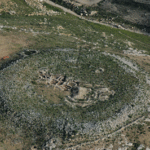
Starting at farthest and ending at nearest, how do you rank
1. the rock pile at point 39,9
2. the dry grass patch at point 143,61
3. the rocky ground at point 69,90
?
the rock pile at point 39,9 → the dry grass patch at point 143,61 → the rocky ground at point 69,90

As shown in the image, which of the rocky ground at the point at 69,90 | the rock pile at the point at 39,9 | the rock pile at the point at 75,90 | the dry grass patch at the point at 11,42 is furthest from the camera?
the rock pile at the point at 39,9

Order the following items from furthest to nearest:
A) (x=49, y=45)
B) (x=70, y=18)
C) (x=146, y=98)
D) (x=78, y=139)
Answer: (x=70, y=18) < (x=49, y=45) < (x=146, y=98) < (x=78, y=139)

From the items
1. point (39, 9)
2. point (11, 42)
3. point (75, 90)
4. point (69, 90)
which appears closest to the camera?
point (75, 90)

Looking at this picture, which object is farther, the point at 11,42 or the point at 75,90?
the point at 11,42

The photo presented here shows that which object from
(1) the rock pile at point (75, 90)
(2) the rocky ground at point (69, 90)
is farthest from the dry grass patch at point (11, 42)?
(1) the rock pile at point (75, 90)

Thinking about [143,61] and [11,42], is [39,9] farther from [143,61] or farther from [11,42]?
[143,61]

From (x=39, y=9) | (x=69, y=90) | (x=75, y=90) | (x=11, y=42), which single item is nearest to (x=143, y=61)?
(x=75, y=90)


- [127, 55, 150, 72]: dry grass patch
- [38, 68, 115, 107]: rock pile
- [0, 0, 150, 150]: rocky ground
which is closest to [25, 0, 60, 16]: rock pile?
[0, 0, 150, 150]: rocky ground

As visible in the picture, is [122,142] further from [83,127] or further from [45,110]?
[45,110]

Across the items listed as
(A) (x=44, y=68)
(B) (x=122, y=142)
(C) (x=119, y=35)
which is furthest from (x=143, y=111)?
(C) (x=119, y=35)

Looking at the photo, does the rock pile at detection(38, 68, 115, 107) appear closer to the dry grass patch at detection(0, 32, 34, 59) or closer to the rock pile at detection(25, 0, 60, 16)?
the dry grass patch at detection(0, 32, 34, 59)

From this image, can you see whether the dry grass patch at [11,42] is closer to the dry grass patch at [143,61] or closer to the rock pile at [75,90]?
the rock pile at [75,90]
